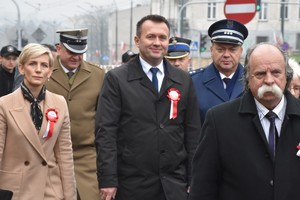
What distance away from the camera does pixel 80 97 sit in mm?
6633

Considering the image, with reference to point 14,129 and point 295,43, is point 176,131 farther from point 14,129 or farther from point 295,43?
point 295,43

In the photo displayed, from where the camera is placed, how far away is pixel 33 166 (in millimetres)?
5312

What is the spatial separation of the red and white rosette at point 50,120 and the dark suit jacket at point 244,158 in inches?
71.1

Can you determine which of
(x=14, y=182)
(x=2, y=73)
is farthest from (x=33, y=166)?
(x=2, y=73)

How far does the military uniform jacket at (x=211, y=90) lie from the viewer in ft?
19.0

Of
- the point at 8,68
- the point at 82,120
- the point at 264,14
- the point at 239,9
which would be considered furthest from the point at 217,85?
the point at 264,14

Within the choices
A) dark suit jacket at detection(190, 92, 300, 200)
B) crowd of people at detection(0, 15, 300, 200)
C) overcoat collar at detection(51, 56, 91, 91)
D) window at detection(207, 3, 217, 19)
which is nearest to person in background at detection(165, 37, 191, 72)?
overcoat collar at detection(51, 56, 91, 91)

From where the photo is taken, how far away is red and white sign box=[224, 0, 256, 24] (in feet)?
31.7

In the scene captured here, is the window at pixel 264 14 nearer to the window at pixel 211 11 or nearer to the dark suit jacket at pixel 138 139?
the window at pixel 211 11

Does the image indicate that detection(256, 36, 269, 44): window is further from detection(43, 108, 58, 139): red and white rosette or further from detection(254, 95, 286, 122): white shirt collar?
detection(254, 95, 286, 122): white shirt collar

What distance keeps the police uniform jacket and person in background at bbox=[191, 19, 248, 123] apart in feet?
4.23

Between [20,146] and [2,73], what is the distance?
214 inches

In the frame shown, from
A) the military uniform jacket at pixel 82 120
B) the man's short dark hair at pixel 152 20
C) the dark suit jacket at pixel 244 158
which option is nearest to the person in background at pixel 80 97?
the military uniform jacket at pixel 82 120

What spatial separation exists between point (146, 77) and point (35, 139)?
1.06m
